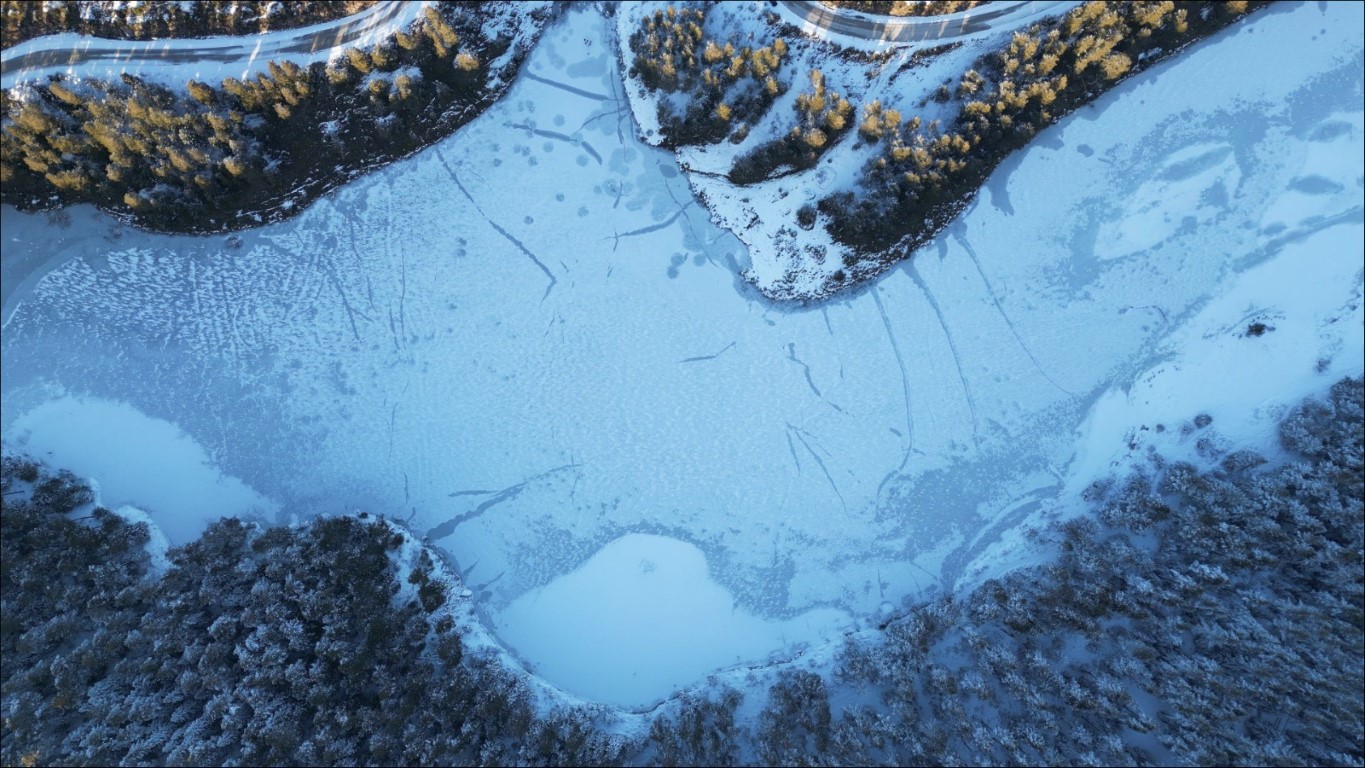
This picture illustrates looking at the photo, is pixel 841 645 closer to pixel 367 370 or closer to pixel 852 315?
pixel 852 315

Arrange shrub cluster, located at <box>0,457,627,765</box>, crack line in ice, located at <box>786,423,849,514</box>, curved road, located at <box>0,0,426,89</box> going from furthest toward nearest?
crack line in ice, located at <box>786,423,849,514</box> → curved road, located at <box>0,0,426,89</box> → shrub cluster, located at <box>0,457,627,765</box>

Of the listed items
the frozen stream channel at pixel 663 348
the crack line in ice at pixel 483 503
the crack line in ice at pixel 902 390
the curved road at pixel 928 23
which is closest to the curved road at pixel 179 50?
the frozen stream channel at pixel 663 348

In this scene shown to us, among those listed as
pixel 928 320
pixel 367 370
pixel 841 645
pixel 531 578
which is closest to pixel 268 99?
pixel 367 370

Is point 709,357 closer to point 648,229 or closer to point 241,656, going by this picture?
Answer: point 648,229

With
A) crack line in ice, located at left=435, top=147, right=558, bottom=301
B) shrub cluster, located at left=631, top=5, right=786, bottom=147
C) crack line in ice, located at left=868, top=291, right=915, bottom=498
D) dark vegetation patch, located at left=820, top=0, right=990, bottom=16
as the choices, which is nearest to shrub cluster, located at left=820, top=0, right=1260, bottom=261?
crack line in ice, located at left=868, top=291, right=915, bottom=498

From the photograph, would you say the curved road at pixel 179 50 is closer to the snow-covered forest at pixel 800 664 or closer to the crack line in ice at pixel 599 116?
the crack line in ice at pixel 599 116

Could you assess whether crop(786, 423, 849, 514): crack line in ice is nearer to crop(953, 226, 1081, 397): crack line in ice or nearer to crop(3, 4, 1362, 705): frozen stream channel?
crop(3, 4, 1362, 705): frozen stream channel

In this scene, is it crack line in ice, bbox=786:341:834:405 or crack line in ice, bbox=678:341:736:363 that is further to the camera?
crack line in ice, bbox=678:341:736:363
